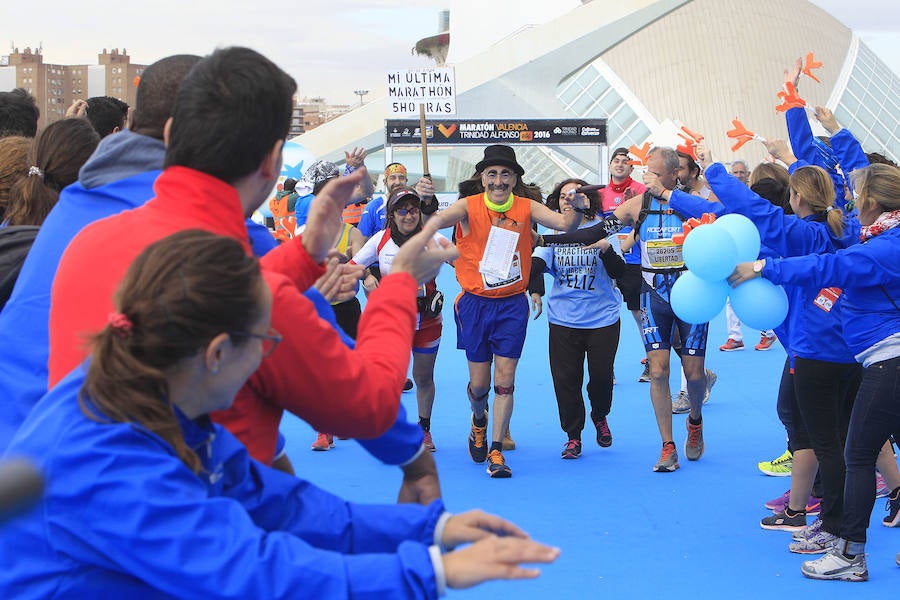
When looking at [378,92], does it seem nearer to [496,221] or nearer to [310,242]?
[496,221]

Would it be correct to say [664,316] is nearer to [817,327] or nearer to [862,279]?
[817,327]

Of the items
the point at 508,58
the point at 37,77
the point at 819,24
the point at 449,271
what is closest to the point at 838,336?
the point at 449,271

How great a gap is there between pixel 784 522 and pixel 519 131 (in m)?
21.6

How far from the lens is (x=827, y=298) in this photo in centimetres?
542

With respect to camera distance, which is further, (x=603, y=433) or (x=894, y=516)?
(x=603, y=433)

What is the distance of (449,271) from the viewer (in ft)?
75.5

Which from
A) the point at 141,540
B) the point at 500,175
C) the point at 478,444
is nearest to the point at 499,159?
the point at 500,175

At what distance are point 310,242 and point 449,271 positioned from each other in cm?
2065

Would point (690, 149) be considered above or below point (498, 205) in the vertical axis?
above

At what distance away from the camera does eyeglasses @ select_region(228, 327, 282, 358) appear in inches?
69.0

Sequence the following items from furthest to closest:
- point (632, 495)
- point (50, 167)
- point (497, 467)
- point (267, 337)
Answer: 1. point (497, 467)
2. point (632, 495)
3. point (50, 167)
4. point (267, 337)

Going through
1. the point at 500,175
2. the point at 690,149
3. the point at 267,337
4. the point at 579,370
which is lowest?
the point at 579,370

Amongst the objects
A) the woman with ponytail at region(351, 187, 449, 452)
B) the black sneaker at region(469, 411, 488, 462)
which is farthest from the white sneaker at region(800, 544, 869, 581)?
the woman with ponytail at region(351, 187, 449, 452)

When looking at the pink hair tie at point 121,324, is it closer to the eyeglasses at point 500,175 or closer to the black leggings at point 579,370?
the eyeglasses at point 500,175
